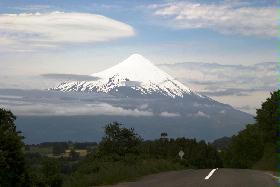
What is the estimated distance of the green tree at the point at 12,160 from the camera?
96.5 ft

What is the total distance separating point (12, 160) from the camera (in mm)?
30062

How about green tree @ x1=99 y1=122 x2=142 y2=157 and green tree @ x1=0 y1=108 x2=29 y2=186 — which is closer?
green tree @ x1=0 y1=108 x2=29 y2=186

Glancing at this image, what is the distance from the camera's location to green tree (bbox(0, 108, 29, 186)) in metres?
29.4

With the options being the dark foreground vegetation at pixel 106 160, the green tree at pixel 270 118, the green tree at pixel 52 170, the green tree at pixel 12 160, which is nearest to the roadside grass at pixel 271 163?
the dark foreground vegetation at pixel 106 160

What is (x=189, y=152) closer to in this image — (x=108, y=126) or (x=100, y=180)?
(x=108, y=126)

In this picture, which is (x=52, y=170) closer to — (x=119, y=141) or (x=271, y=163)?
(x=271, y=163)

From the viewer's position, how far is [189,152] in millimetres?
121062

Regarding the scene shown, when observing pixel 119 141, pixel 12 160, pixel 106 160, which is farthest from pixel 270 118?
pixel 12 160

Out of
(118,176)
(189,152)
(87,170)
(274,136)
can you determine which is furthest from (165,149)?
(118,176)

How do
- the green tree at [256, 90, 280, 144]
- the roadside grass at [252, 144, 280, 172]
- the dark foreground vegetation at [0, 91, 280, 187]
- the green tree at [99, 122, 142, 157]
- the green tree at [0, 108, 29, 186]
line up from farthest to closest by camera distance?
the green tree at [256, 90, 280, 144], the roadside grass at [252, 144, 280, 172], the green tree at [99, 122, 142, 157], the green tree at [0, 108, 29, 186], the dark foreground vegetation at [0, 91, 280, 187]

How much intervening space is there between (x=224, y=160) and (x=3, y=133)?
9898cm

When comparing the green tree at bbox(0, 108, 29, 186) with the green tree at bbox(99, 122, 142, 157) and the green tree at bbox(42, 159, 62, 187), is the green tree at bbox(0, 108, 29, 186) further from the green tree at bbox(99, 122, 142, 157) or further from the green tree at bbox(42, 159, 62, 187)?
the green tree at bbox(42, 159, 62, 187)

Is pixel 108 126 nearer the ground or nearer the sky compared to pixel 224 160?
nearer the sky

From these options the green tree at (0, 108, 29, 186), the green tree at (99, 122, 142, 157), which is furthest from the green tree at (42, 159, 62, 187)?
the green tree at (0, 108, 29, 186)
